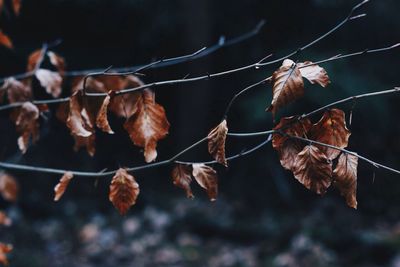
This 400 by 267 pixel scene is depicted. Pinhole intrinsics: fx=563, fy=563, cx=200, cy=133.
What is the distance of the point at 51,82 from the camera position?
6.70ft

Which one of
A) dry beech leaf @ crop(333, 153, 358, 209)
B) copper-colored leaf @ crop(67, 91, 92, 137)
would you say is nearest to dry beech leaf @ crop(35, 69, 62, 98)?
copper-colored leaf @ crop(67, 91, 92, 137)

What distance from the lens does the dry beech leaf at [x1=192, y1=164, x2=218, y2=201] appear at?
1.39m

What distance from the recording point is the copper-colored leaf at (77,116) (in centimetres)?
142

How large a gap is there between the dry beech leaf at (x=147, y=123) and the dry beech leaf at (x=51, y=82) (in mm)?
743

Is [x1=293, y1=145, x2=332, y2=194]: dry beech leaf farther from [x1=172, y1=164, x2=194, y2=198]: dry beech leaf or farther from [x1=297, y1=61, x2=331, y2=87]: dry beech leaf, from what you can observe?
[x1=172, y1=164, x2=194, y2=198]: dry beech leaf

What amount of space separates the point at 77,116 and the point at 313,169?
618 mm

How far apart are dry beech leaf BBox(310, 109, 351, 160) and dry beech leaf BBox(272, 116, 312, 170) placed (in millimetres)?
27

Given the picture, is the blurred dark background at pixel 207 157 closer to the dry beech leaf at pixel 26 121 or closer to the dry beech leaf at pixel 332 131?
the dry beech leaf at pixel 26 121

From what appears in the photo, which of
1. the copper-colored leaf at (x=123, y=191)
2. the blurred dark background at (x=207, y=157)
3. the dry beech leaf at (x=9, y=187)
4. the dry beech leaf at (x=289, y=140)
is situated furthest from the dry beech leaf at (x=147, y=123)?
the blurred dark background at (x=207, y=157)

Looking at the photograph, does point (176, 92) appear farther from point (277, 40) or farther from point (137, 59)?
point (277, 40)

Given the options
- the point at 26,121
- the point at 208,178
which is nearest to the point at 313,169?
the point at 208,178

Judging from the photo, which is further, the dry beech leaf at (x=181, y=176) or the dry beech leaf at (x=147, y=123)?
the dry beech leaf at (x=181, y=176)

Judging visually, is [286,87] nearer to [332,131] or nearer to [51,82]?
[332,131]

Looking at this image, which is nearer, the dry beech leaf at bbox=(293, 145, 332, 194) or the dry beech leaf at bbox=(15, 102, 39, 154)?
the dry beech leaf at bbox=(293, 145, 332, 194)
